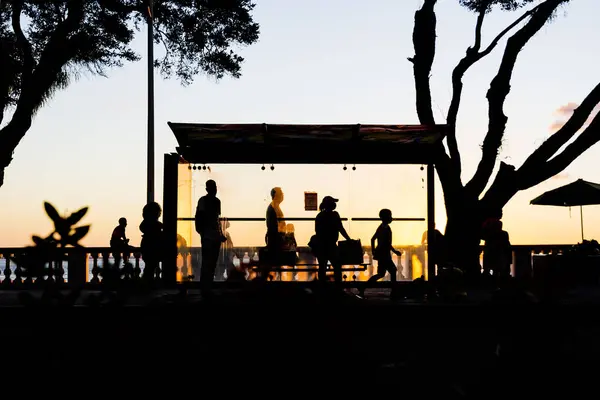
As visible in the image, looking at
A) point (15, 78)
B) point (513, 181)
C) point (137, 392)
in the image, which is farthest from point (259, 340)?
point (15, 78)

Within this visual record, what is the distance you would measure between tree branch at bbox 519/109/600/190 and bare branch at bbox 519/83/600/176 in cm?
13

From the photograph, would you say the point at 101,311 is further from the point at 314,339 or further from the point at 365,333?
the point at 365,333

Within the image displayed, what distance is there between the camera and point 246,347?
2537 millimetres

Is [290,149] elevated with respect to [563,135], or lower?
lower

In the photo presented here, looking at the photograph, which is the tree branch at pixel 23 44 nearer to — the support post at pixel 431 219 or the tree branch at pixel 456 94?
the tree branch at pixel 456 94

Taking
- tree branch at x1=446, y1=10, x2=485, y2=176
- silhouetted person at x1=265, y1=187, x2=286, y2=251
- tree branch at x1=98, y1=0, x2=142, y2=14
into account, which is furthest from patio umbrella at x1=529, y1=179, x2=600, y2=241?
tree branch at x1=98, y1=0, x2=142, y2=14

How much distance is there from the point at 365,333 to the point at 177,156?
1315 cm

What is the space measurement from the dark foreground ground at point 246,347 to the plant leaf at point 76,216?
20 centimetres

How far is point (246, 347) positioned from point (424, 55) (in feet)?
73.1

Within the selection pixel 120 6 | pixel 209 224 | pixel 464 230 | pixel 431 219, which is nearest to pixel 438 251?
pixel 431 219

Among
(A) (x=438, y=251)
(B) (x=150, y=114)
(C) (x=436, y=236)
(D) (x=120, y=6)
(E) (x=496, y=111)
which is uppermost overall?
(D) (x=120, y=6)

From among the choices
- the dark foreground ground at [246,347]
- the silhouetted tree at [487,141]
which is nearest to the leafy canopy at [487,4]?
the silhouetted tree at [487,141]

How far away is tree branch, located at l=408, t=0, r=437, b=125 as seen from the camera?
24.1 metres

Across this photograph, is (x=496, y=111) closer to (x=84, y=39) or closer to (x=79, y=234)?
(x=84, y=39)
